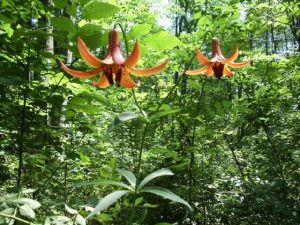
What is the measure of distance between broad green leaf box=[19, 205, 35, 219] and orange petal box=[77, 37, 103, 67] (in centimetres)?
54

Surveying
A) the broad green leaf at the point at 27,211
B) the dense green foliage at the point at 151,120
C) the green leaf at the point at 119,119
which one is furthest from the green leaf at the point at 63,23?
the broad green leaf at the point at 27,211

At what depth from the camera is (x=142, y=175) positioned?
355cm

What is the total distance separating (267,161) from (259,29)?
1603mm

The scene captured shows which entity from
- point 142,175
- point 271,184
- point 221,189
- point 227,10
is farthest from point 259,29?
point 142,175

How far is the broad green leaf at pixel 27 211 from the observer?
1056 millimetres

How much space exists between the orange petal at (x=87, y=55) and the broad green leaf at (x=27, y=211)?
0.54 meters

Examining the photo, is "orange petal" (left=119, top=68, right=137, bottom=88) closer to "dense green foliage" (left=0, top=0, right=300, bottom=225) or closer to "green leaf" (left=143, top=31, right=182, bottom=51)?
"dense green foliage" (left=0, top=0, right=300, bottom=225)

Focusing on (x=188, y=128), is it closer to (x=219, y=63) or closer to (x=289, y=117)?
(x=289, y=117)

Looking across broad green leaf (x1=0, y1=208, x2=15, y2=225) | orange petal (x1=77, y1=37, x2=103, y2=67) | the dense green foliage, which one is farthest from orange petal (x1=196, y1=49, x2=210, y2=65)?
broad green leaf (x1=0, y1=208, x2=15, y2=225)

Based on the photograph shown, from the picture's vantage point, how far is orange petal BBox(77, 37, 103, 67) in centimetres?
97

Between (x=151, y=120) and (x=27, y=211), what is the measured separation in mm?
520

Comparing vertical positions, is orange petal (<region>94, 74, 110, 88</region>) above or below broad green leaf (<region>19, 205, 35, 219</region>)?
above

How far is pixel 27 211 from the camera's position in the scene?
1.07 m

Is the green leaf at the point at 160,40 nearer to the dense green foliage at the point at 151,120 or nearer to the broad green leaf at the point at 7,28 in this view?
the dense green foliage at the point at 151,120
